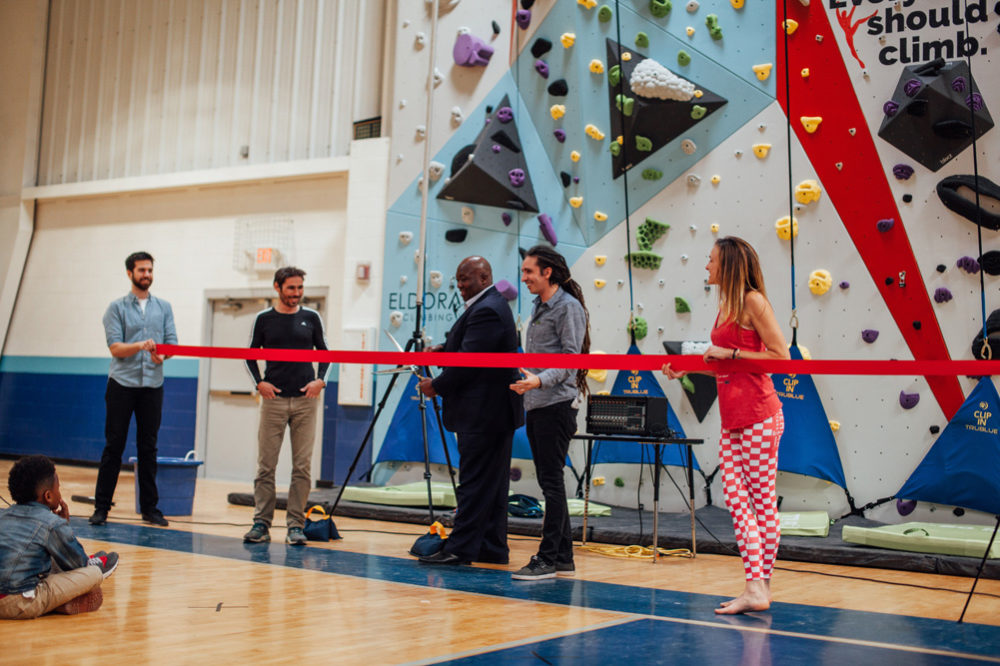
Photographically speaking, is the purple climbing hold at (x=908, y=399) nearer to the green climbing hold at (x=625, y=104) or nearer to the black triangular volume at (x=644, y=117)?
the black triangular volume at (x=644, y=117)

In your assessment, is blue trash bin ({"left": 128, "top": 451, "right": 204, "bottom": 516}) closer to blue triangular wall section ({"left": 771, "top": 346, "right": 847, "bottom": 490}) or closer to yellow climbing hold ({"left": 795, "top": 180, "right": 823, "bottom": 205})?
blue triangular wall section ({"left": 771, "top": 346, "right": 847, "bottom": 490})

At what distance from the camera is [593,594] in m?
3.89

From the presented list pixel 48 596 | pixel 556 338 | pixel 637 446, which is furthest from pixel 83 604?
pixel 637 446

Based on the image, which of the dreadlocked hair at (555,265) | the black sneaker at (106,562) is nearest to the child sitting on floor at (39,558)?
the black sneaker at (106,562)

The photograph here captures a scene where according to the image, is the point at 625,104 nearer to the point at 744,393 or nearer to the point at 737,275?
the point at 737,275

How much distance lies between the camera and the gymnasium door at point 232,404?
29.8 feet

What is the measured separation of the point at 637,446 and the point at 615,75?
9.00 ft

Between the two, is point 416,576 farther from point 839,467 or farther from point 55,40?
point 55,40

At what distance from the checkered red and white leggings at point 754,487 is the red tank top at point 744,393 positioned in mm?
38

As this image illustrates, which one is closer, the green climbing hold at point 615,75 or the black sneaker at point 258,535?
the black sneaker at point 258,535

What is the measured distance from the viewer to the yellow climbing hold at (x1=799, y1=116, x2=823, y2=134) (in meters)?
6.39

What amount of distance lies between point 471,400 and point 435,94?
13.1 ft

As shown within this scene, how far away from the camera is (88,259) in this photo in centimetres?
1034

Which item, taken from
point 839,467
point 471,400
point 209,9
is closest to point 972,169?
point 839,467
